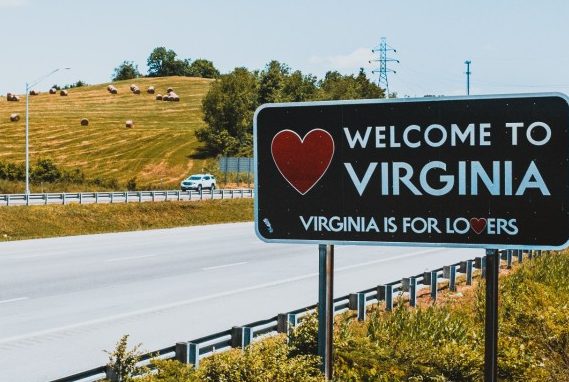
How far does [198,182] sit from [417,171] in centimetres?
6528

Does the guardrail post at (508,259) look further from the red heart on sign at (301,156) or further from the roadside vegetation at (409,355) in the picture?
the red heart on sign at (301,156)

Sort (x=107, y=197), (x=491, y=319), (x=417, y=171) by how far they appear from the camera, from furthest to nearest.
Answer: (x=107, y=197), (x=417, y=171), (x=491, y=319)

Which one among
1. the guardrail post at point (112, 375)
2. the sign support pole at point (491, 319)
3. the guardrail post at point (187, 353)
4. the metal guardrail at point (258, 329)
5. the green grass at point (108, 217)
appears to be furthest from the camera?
the green grass at point (108, 217)

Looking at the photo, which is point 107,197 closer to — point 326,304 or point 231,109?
point 326,304

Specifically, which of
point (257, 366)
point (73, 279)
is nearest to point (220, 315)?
point (73, 279)

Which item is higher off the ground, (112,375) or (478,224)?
(478,224)

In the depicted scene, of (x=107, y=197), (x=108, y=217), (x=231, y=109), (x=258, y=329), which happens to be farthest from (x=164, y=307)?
(x=231, y=109)

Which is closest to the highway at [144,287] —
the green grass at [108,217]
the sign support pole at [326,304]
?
the green grass at [108,217]

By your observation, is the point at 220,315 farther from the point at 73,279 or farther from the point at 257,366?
the point at 257,366

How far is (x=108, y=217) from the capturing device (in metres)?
47.8

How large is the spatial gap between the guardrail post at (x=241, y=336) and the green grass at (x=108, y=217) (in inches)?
1142

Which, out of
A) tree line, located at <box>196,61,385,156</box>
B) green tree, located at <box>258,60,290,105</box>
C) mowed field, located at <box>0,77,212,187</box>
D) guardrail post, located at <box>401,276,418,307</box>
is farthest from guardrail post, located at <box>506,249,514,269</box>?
green tree, located at <box>258,60,290,105</box>

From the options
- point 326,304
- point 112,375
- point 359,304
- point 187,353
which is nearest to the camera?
point 326,304

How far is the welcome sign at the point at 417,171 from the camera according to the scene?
7.41 metres
